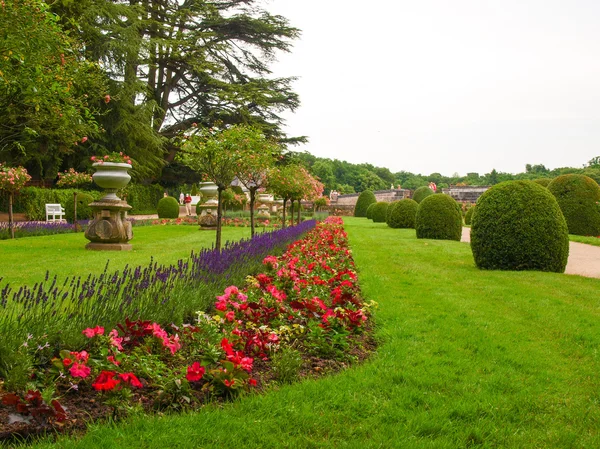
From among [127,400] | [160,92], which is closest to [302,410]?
[127,400]

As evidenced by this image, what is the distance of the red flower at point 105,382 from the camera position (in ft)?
7.27

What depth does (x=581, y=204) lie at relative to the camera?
53.6ft

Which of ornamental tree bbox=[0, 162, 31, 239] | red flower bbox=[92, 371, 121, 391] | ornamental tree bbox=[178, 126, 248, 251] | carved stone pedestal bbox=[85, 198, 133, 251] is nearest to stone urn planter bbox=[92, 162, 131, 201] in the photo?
carved stone pedestal bbox=[85, 198, 133, 251]

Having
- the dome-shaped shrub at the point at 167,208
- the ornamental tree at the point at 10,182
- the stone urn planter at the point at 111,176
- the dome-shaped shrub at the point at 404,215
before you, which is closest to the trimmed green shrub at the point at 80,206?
the dome-shaped shrub at the point at 167,208

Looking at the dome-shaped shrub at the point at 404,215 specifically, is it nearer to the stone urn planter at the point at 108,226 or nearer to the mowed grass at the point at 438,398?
the stone urn planter at the point at 108,226

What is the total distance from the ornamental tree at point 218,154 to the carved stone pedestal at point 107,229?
7.97 ft

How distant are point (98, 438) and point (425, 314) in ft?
10.7

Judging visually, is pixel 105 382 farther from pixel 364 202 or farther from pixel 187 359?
pixel 364 202

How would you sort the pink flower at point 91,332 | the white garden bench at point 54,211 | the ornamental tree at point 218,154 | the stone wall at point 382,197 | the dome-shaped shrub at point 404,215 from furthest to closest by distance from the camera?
1. the stone wall at point 382,197
2. the dome-shaped shrub at point 404,215
3. the white garden bench at point 54,211
4. the ornamental tree at point 218,154
5. the pink flower at point 91,332

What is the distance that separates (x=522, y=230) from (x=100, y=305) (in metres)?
6.06

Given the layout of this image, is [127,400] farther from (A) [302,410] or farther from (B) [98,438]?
(A) [302,410]

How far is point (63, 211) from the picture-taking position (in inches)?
729

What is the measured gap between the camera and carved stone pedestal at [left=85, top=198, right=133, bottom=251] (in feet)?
30.5

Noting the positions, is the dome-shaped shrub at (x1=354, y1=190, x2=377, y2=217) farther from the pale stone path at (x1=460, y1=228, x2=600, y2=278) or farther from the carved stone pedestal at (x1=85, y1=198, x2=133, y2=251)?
the carved stone pedestal at (x1=85, y1=198, x2=133, y2=251)
